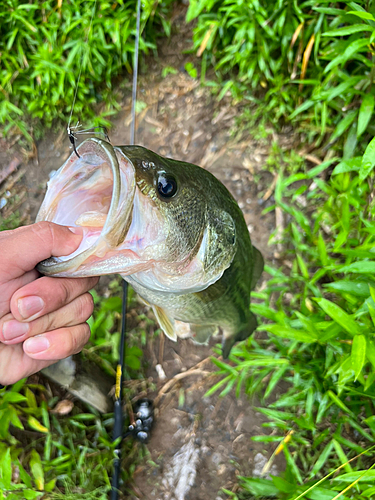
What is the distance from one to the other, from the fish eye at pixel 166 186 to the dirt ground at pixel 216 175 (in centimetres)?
174

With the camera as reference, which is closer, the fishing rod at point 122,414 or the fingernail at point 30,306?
the fingernail at point 30,306

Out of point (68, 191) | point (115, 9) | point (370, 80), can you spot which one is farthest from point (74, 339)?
point (115, 9)

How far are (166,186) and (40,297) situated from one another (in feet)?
1.73

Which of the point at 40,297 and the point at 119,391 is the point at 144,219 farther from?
the point at 119,391

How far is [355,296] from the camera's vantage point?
1.63 m

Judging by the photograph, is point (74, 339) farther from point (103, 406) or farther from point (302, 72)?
point (302, 72)

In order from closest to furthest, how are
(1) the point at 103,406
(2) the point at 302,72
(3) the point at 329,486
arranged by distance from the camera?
1. (3) the point at 329,486
2. (1) the point at 103,406
3. (2) the point at 302,72

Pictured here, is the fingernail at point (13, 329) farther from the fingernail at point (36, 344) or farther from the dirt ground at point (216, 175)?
the dirt ground at point (216, 175)

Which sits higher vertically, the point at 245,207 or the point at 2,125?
the point at 2,125

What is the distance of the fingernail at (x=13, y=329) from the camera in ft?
3.64

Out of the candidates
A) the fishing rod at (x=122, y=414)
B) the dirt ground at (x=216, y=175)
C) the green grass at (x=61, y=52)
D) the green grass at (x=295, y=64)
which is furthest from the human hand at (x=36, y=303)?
the green grass at (x=61, y=52)

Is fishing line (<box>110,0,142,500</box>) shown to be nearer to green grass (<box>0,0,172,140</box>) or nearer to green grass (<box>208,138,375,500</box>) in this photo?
green grass (<box>208,138,375,500</box>)

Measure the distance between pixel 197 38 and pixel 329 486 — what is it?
10.6ft

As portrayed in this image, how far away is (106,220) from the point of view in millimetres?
941
